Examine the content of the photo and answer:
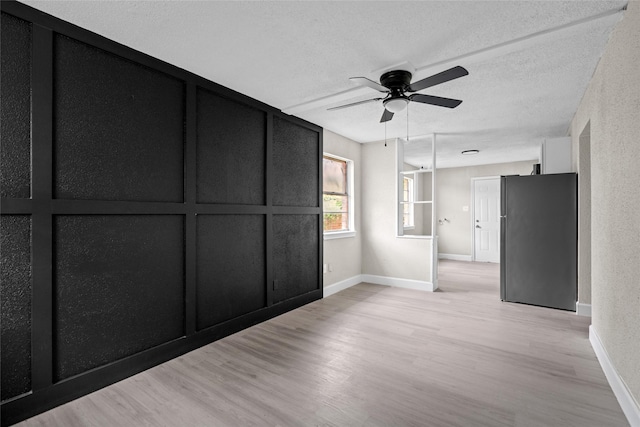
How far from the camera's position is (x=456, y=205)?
7.96 m

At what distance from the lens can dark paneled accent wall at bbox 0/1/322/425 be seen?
1.83 meters

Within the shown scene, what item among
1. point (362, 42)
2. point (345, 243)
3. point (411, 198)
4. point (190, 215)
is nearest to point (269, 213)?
point (190, 215)

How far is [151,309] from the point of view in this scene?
244cm

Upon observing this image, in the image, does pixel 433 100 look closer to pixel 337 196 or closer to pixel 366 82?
pixel 366 82

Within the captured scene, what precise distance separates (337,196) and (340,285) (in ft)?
4.61

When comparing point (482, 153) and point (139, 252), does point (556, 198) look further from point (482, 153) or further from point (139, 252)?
point (139, 252)

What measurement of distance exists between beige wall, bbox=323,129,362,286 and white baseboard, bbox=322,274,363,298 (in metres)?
0.05

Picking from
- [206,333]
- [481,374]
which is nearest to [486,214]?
[481,374]

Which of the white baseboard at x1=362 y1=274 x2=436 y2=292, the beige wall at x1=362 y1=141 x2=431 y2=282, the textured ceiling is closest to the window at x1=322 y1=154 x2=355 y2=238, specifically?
the beige wall at x1=362 y1=141 x2=431 y2=282

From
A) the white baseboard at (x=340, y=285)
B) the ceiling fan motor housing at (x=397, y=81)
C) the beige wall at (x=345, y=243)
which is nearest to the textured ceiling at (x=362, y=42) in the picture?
the ceiling fan motor housing at (x=397, y=81)

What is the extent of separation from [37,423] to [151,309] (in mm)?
851

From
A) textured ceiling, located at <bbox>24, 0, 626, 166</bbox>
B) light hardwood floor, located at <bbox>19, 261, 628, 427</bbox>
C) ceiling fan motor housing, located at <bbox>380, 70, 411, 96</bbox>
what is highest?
textured ceiling, located at <bbox>24, 0, 626, 166</bbox>

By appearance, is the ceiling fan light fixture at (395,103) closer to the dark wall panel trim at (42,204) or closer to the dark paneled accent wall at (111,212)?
the dark paneled accent wall at (111,212)

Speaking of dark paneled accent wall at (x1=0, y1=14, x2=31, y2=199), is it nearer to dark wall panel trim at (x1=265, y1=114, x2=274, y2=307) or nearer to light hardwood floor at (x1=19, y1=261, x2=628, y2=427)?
light hardwood floor at (x1=19, y1=261, x2=628, y2=427)
